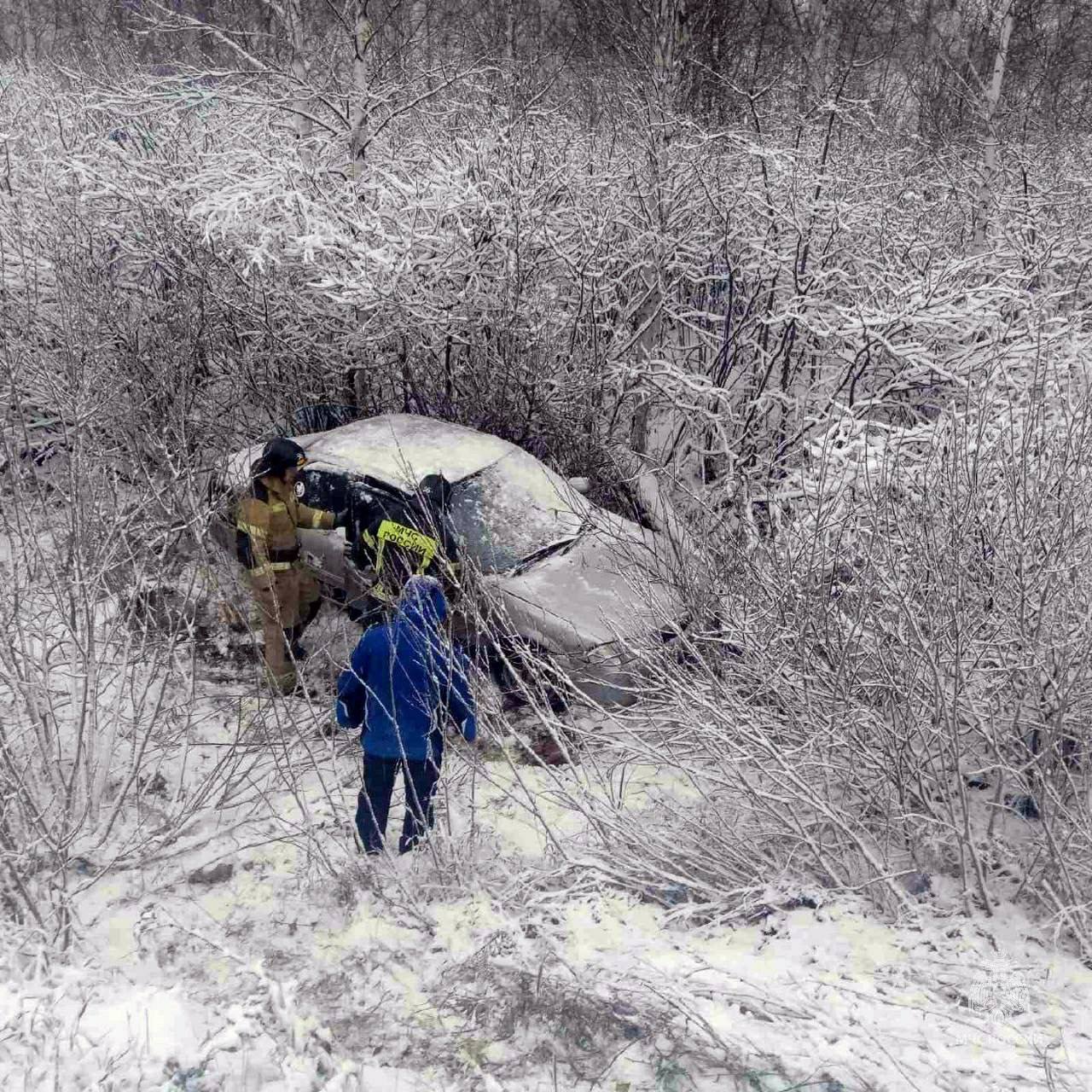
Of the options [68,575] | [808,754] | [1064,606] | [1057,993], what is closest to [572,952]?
[808,754]

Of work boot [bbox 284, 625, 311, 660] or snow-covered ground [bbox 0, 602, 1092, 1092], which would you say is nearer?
snow-covered ground [bbox 0, 602, 1092, 1092]

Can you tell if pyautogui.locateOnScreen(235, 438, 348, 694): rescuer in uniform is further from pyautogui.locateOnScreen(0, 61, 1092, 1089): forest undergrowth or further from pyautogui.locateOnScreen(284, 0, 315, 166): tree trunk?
pyautogui.locateOnScreen(284, 0, 315, 166): tree trunk

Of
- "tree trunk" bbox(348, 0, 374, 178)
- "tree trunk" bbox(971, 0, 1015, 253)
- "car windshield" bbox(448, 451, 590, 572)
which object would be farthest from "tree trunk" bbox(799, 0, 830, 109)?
"car windshield" bbox(448, 451, 590, 572)

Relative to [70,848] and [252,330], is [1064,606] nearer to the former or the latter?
[70,848]

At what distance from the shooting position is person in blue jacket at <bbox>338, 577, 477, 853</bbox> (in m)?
3.70

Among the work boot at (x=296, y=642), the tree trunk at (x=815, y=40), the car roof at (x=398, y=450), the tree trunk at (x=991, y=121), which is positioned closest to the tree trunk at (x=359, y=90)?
the car roof at (x=398, y=450)

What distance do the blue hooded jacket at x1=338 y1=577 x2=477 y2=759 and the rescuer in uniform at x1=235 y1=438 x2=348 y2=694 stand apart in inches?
49.9

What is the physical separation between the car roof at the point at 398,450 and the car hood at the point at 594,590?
0.93 meters

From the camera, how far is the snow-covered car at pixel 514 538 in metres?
4.95

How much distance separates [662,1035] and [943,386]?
6.22 meters

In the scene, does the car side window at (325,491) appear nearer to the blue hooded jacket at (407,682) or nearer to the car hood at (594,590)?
the car hood at (594,590)

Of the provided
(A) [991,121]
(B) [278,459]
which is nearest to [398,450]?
(B) [278,459]

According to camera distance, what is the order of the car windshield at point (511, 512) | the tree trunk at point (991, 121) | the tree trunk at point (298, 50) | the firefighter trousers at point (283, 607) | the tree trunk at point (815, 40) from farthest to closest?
the tree trunk at point (815, 40), the tree trunk at point (991, 121), the tree trunk at point (298, 50), the car windshield at point (511, 512), the firefighter trousers at point (283, 607)

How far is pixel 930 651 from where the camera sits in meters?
3.29
